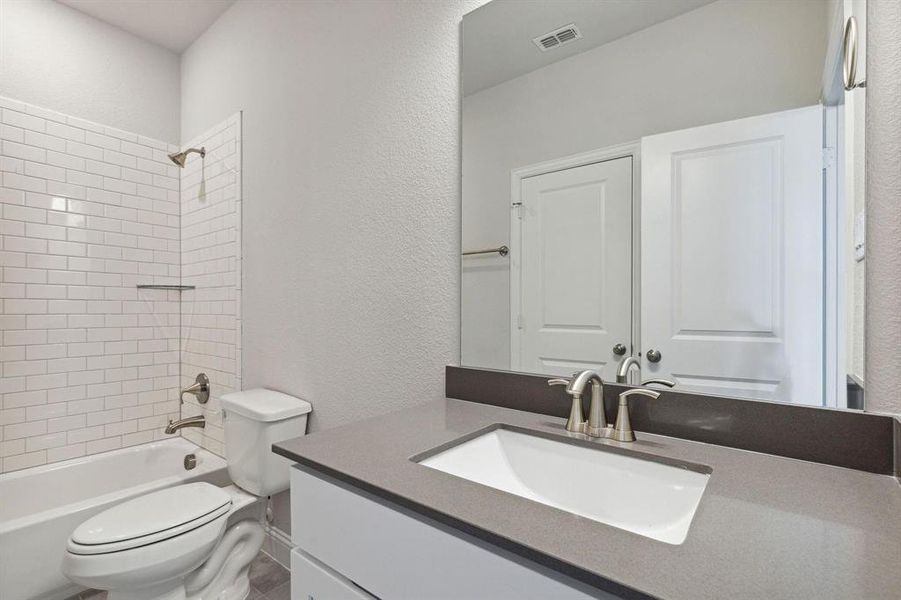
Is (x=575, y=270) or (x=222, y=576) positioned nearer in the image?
(x=575, y=270)

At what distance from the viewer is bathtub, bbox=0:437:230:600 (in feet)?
5.30

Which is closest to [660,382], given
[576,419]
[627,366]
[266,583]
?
[627,366]

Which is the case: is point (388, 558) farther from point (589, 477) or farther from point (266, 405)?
point (266, 405)

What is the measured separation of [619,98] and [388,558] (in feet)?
3.61

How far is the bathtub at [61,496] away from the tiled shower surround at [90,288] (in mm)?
120

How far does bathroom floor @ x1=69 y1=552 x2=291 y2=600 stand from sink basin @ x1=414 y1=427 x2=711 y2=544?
1.33m

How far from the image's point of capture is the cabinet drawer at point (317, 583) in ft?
2.50

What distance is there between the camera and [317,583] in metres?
0.83

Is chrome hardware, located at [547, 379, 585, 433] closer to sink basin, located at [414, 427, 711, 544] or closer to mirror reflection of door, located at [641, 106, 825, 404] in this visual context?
sink basin, located at [414, 427, 711, 544]

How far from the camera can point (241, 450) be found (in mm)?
1754

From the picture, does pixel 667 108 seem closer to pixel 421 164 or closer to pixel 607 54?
pixel 607 54

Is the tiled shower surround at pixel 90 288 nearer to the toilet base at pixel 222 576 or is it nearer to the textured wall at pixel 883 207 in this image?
the toilet base at pixel 222 576

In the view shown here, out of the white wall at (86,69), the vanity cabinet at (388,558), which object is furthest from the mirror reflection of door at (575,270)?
the white wall at (86,69)

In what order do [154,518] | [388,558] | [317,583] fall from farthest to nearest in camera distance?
[154,518]
[317,583]
[388,558]
